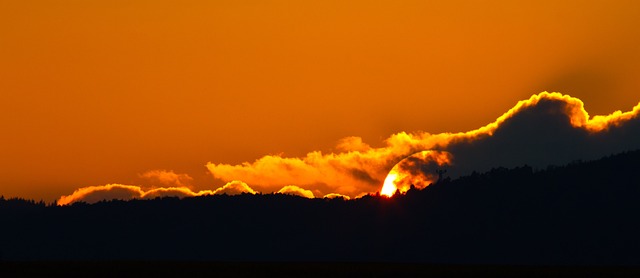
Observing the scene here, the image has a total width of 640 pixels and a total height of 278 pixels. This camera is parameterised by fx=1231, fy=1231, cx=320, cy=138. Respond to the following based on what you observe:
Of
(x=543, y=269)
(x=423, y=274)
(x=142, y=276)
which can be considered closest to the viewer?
(x=142, y=276)

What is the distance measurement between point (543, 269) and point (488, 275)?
21.9 metres

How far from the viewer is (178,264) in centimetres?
19538

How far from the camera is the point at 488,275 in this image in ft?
562

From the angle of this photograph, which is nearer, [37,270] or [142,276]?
[142,276]

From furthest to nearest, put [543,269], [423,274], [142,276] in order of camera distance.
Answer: [543,269] < [423,274] < [142,276]

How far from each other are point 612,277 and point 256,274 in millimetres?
47333

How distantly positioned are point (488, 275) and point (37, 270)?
62.5 meters

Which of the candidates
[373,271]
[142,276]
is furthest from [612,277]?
[142,276]

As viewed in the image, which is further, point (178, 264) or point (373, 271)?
point (178, 264)

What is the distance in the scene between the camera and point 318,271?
579ft

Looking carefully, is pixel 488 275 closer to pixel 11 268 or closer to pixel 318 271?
pixel 318 271

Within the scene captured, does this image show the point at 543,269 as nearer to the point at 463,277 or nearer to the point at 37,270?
the point at 463,277

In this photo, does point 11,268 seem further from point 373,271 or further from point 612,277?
point 612,277

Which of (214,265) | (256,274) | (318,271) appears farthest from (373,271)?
(214,265)
